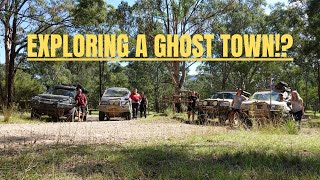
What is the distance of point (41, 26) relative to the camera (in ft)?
82.6

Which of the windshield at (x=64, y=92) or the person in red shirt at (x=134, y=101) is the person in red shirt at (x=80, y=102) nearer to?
the windshield at (x=64, y=92)

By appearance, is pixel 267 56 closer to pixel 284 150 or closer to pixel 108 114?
pixel 108 114

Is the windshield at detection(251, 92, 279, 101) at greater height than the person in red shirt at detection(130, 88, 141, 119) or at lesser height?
greater

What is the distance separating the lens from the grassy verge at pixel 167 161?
492cm

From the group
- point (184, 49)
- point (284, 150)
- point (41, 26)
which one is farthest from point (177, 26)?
point (284, 150)

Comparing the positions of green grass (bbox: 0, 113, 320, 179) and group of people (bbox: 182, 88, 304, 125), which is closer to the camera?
green grass (bbox: 0, 113, 320, 179)

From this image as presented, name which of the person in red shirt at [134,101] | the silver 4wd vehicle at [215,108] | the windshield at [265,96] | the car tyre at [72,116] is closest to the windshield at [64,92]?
the car tyre at [72,116]

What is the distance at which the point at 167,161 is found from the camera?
5945 mm

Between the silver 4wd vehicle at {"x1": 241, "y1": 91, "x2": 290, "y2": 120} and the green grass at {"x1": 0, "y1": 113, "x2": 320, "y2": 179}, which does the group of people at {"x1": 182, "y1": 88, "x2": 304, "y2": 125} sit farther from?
the green grass at {"x1": 0, "y1": 113, "x2": 320, "y2": 179}

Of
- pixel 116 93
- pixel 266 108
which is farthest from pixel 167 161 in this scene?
pixel 116 93

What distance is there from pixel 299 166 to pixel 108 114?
13.9 metres

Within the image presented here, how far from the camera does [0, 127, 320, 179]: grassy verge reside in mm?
4920

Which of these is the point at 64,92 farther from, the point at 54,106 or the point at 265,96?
the point at 265,96

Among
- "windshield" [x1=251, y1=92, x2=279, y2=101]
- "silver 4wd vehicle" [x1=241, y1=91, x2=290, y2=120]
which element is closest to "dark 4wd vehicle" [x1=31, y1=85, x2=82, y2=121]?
"silver 4wd vehicle" [x1=241, y1=91, x2=290, y2=120]
